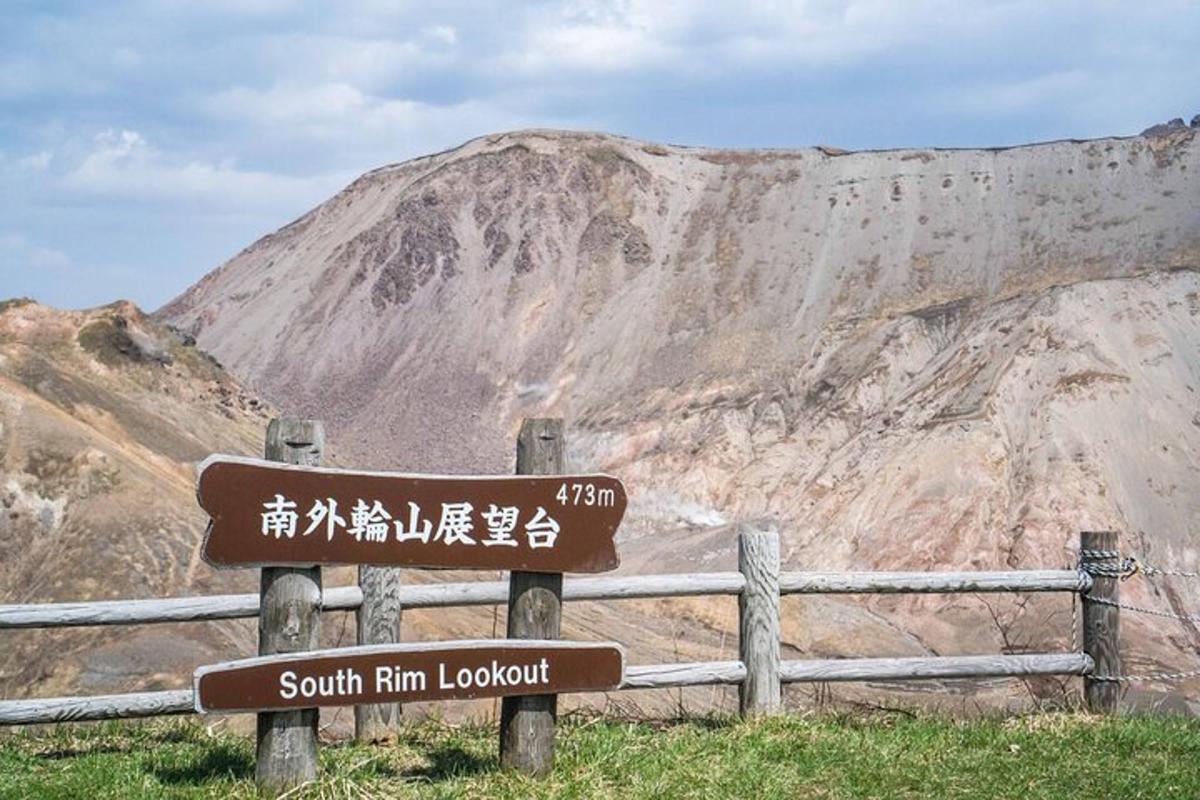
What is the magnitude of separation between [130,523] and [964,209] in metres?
29.9

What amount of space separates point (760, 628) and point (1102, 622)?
2277mm

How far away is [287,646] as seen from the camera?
6.40m

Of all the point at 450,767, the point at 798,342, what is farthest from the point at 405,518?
the point at 798,342

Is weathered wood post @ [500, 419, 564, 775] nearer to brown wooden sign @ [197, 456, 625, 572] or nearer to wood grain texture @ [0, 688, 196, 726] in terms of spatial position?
brown wooden sign @ [197, 456, 625, 572]

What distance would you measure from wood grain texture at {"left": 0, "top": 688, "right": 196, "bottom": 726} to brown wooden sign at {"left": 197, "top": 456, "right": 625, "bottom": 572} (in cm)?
141

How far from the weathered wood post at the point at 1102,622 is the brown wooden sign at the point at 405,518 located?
11.8ft

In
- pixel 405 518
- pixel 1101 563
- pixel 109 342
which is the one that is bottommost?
pixel 1101 563

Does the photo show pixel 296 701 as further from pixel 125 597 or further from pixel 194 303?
pixel 194 303

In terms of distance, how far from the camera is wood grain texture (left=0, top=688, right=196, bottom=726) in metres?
7.23

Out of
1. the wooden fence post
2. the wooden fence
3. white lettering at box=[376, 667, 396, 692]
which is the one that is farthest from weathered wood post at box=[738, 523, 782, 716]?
the wooden fence post

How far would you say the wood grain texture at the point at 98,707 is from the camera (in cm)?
723

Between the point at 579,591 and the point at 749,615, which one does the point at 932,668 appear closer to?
the point at 749,615

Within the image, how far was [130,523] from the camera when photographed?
15234mm

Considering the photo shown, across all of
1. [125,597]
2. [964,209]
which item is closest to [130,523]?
[125,597]
